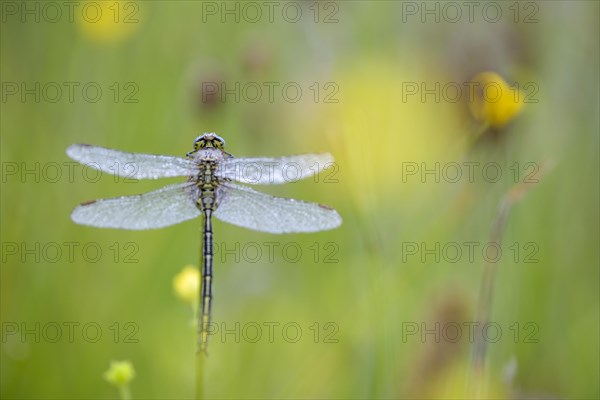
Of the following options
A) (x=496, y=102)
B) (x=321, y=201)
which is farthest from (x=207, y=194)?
(x=321, y=201)

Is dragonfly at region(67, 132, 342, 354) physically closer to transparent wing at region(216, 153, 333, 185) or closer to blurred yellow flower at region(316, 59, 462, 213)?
transparent wing at region(216, 153, 333, 185)

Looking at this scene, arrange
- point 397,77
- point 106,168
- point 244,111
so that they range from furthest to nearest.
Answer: point 397,77
point 244,111
point 106,168

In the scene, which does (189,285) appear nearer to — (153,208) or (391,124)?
(153,208)

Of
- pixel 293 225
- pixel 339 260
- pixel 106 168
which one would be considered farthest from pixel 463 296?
pixel 106 168

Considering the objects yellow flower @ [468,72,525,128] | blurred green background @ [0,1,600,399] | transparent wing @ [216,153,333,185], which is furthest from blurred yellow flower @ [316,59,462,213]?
transparent wing @ [216,153,333,185]

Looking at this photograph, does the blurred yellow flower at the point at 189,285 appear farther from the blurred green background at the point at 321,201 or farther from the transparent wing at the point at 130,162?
the blurred green background at the point at 321,201

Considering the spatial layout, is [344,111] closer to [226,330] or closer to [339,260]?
[339,260]

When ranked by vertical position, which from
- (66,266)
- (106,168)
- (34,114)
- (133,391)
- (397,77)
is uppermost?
(397,77)
